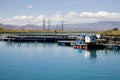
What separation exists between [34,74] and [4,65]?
30.1ft

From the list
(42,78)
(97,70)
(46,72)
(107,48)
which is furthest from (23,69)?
(107,48)

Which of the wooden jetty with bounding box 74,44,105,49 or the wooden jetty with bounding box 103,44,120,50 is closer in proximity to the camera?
the wooden jetty with bounding box 74,44,105,49

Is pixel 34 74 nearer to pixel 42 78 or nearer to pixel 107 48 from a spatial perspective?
pixel 42 78

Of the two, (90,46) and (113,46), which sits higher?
(90,46)

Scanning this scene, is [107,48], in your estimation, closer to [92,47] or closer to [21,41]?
[92,47]

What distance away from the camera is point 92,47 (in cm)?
7019

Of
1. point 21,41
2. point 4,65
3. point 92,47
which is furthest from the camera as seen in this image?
point 21,41

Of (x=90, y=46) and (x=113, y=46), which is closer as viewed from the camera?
(x=90, y=46)

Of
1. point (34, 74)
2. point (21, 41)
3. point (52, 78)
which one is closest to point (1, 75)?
point (34, 74)

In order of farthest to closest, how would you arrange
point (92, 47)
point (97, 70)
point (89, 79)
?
1. point (92, 47)
2. point (97, 70)
3. point (89, 79)

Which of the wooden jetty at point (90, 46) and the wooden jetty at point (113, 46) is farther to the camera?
the wooden jetty at point (113, 46)

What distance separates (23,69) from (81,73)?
836 centimetres

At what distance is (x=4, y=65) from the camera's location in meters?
43.5

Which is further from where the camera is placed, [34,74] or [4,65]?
[4,65]
